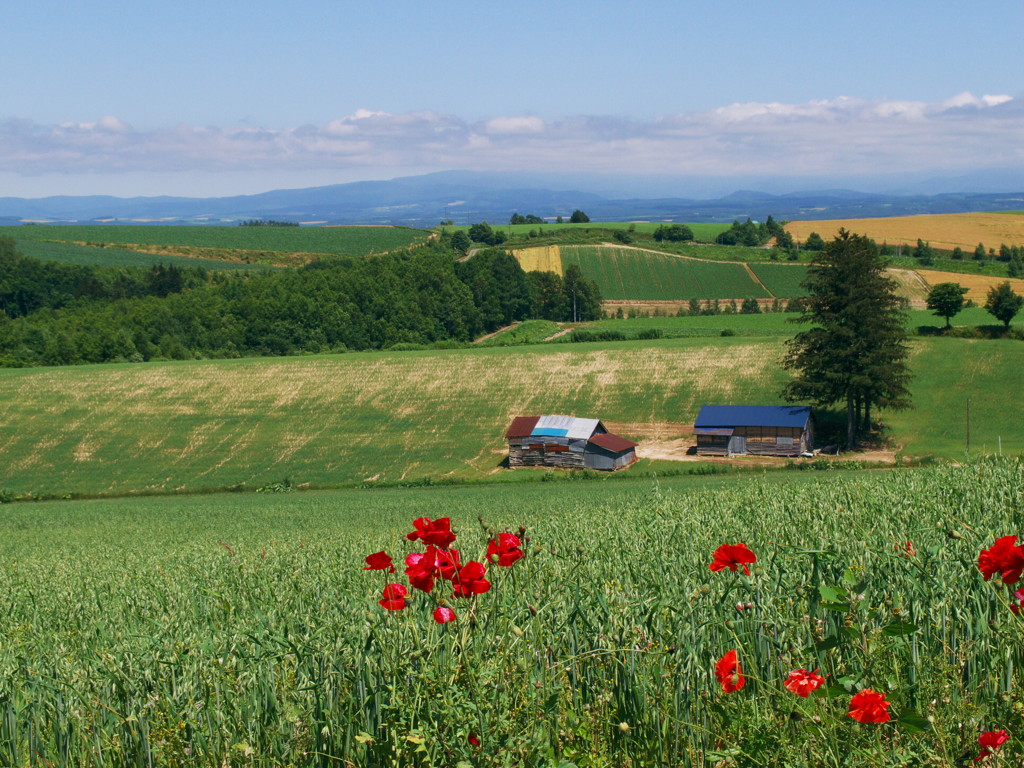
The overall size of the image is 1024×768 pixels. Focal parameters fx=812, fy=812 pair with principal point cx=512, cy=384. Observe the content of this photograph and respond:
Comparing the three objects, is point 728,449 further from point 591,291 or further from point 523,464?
point 591,291

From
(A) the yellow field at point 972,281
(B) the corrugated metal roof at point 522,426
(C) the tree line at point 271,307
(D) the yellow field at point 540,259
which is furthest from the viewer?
(D) the yellow field at point 540,259

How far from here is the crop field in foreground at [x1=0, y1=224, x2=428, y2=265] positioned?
151500 mm

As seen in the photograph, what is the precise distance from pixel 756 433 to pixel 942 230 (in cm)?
10996

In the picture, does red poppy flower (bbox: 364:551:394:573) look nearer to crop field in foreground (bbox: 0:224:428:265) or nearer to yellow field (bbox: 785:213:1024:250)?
yellow field (bbox: 785:213:1024:250)

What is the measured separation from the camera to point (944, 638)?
162 inches

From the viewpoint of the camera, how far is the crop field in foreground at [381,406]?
155 feet

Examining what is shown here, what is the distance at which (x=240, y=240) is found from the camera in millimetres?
165250

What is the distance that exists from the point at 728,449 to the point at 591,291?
5483 cm

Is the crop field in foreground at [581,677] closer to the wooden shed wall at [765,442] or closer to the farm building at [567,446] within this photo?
the farm building at [567,446]

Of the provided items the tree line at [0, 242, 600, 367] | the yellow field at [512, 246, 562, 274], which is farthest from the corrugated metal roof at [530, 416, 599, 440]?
the yellow field at [512, 246, 562, 274]

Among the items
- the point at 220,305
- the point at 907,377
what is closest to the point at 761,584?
the point at 907,377

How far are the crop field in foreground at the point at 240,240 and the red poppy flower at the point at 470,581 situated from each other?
489 feet

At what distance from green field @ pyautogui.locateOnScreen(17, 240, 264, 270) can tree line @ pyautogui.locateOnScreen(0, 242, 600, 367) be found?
89.6 feet

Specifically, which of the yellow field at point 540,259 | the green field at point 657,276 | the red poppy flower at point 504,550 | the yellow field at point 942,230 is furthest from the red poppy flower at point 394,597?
the yellow field at point 942,230
